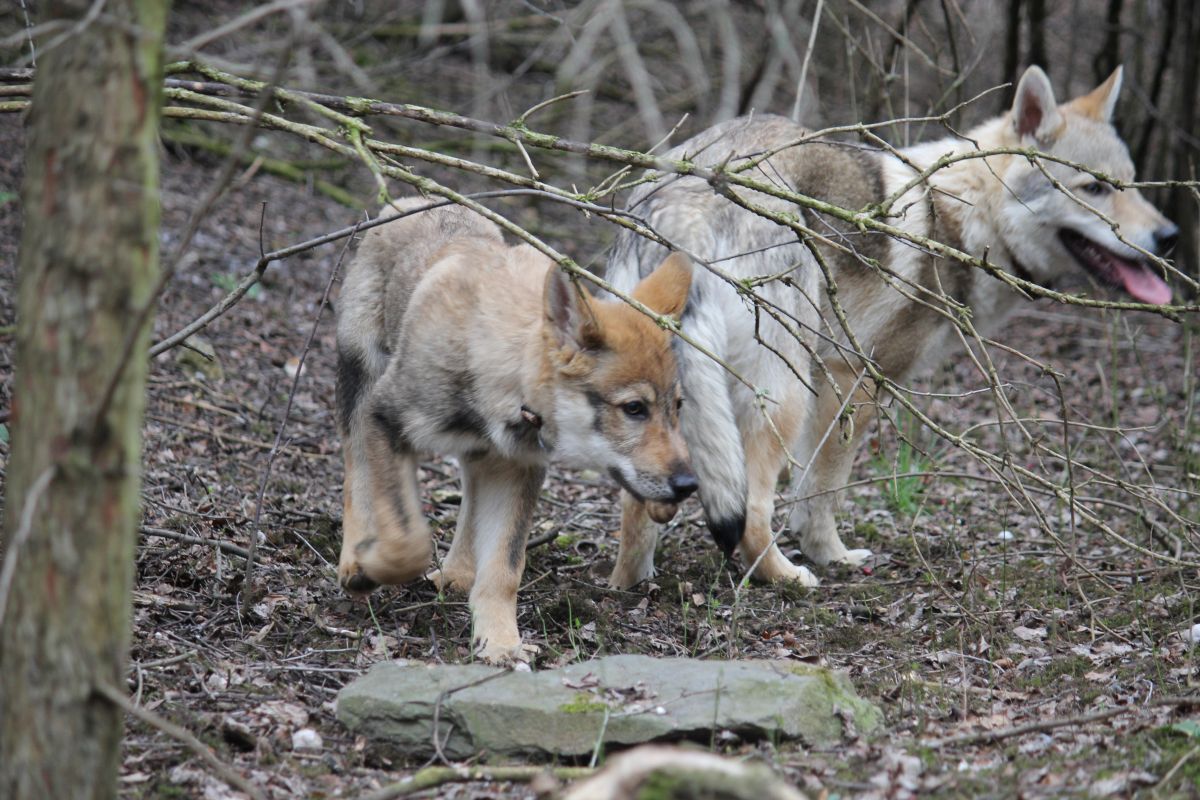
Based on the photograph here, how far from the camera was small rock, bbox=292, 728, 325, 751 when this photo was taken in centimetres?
373

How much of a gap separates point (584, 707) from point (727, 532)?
4.73 feet

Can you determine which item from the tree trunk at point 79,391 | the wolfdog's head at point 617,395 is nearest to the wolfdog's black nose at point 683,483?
the wolfdog's head at point 617,395

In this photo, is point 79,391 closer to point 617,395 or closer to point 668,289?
point 617,395

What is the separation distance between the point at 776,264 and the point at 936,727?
2.55m

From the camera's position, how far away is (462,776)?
3.11 meters

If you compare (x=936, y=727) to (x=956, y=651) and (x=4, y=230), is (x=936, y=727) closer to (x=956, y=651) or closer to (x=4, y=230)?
(x=956, y=651)

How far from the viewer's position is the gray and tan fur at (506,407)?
4527 millimetres

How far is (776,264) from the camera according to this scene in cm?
584

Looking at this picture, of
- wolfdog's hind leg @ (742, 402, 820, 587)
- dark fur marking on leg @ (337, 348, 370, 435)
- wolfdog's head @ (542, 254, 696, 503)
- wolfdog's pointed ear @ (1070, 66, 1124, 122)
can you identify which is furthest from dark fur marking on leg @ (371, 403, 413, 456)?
wolfdog's pointed ear @ (1070, 66, 1124, 122)

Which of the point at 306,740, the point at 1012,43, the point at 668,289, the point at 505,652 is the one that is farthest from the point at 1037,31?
the point at 306,740

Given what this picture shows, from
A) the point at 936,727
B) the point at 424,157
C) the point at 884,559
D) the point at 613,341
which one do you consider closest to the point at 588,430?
the point at 613,341

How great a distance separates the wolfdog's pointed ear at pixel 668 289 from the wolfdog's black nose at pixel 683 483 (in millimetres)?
634

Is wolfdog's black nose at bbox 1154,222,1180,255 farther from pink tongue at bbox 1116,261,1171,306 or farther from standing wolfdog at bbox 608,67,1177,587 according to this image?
pink tongue at bbox 1116,261,1171,306

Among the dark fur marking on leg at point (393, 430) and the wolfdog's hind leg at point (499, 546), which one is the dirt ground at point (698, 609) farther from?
the dark fur marking on leg at point (393, 430)
